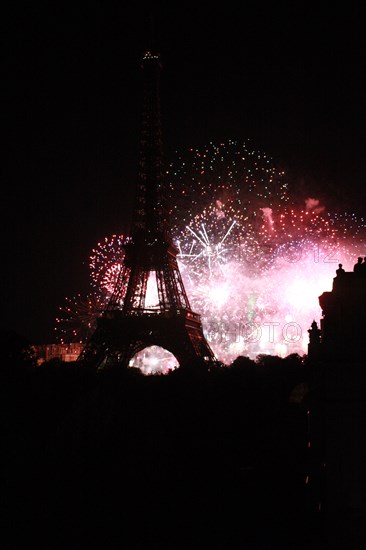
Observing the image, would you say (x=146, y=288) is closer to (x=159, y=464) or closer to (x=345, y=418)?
(x=159, y=464)

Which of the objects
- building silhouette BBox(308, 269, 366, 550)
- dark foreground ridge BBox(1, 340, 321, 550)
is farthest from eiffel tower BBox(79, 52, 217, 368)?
building silhouette BBox(308, 269, 366, 550)

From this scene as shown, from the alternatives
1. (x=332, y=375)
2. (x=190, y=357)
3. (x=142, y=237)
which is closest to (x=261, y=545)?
(x=332, y=375)

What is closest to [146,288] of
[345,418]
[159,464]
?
[159,464]

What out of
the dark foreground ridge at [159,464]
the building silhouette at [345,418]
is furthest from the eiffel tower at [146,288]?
the building silhouette at [345,418]

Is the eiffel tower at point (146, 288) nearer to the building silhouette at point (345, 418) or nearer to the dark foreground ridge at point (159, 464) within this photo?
the dark foreground ridge at point (159, 464)

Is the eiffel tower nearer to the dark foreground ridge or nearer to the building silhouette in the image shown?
the dark foreground ridge

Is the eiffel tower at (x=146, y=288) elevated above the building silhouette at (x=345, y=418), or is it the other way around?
the eiffel tower at (x=146, y=288)

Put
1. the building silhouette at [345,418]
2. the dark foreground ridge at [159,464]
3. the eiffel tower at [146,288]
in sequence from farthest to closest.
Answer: the eiffel tower at [146,288], the dark foreground ridge at [159,464], the building silhouette at [345,418]

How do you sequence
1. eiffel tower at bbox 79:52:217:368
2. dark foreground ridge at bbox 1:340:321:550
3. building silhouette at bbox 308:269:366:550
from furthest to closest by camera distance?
eiffel tower at bbox 79:52:217:368 → dark foreground ridge at bbox 1:340:321:550 → building silhouette at bbox 308:269:366:550

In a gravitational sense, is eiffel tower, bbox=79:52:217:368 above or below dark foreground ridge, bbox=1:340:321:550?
above

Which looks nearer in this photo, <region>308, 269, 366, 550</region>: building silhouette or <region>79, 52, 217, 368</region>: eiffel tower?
<region>308, 269, 366, 550</region>: building silhouette
